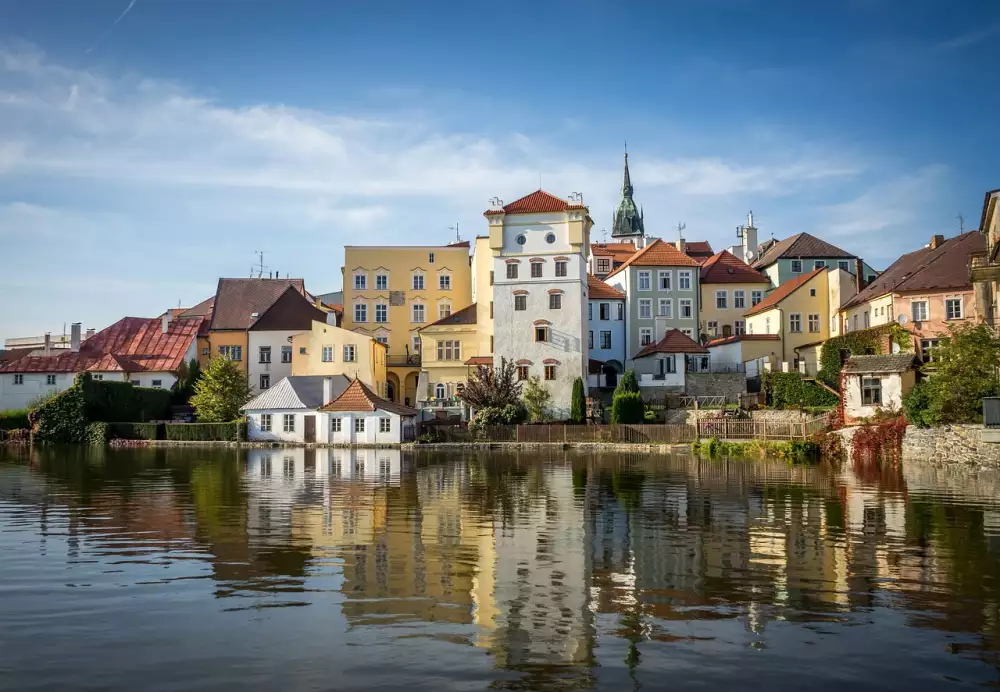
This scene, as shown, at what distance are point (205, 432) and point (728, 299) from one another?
4390 cm

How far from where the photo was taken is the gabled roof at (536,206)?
212 ft

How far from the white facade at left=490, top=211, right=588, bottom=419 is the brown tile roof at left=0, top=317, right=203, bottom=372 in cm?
2856

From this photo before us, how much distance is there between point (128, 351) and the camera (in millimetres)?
72938

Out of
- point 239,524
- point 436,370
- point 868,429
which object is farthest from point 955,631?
point 436,370

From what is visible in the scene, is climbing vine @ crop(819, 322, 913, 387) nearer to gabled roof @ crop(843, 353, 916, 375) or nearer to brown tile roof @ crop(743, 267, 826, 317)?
gabled roof @ crop(843, 353, 916, 375)

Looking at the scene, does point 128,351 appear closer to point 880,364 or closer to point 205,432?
point 205,432

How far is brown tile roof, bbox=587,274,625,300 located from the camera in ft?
234

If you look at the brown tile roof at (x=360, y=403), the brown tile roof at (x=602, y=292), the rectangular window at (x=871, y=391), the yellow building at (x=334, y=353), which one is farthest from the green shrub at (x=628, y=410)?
the yellow building at (x=334, y=353)

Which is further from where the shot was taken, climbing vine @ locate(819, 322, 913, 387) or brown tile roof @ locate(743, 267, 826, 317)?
brown tile roof @ locate(743, 267, 826, 317)

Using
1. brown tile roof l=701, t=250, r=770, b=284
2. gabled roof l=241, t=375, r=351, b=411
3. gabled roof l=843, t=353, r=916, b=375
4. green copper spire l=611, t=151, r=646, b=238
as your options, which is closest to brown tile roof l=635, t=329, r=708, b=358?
brown tile roof l=701, t=250, r=770, b=284

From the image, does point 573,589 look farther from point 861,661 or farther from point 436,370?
point 436,370

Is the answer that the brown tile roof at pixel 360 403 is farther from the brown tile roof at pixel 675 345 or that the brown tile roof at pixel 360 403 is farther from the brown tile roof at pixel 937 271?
the brown tile roof at pixel 937 271

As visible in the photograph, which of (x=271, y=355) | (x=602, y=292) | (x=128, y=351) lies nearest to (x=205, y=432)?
(x=271, y=355)

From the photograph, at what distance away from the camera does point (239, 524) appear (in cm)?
2073
